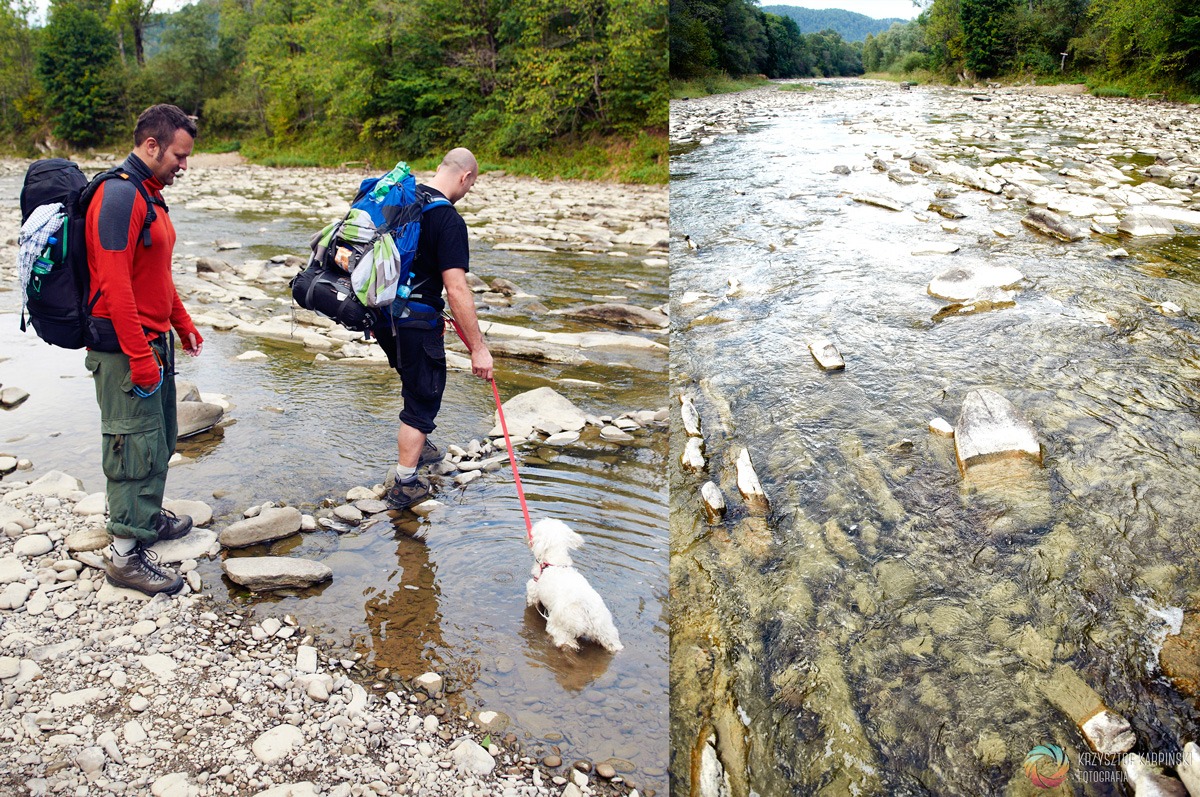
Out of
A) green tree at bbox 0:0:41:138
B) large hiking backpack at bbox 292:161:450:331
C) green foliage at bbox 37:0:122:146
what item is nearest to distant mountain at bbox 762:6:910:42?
large hiking backpack at bbox 292:161:450:331

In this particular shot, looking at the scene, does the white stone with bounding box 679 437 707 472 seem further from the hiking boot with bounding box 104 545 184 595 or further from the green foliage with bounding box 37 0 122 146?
the green foliage with bounding box 37 0 122 146

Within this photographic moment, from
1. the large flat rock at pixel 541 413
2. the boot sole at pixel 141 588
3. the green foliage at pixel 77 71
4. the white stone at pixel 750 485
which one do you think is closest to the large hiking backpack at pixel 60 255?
the boot sole at pixel 141 588

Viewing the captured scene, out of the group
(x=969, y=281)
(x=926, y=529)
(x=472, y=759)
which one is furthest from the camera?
(x=969, y=281)

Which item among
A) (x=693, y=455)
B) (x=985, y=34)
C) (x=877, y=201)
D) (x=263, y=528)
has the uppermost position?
(x=985, y=34)

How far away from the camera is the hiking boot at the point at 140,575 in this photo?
11.0ft

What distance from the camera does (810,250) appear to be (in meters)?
7.16

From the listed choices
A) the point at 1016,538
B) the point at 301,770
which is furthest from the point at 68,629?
the point at 1016,538

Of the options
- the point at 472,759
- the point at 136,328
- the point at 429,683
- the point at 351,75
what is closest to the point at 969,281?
the point at 429,683

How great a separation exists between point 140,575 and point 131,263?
1.39 metres

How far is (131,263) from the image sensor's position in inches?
130

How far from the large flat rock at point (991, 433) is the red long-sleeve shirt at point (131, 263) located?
383 cm

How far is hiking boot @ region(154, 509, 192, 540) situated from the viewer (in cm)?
377

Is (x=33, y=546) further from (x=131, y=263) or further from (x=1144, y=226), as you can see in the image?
(x=1144, y=226)

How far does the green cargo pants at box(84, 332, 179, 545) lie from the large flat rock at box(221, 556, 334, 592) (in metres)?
0.46
